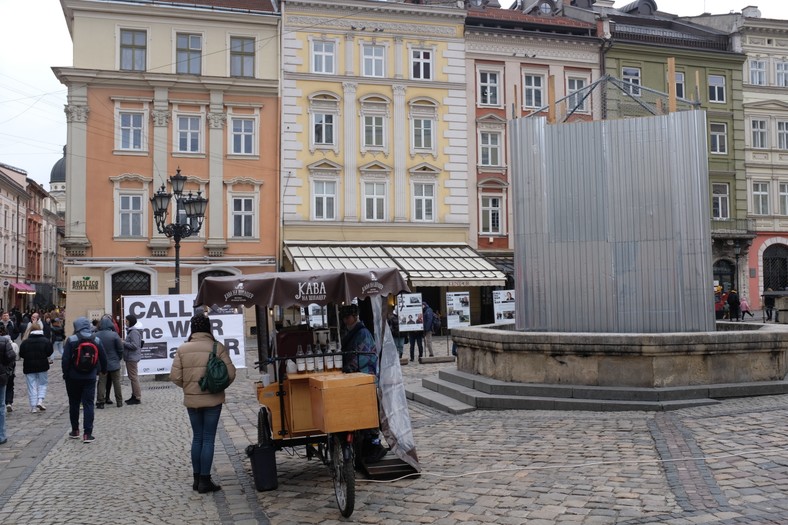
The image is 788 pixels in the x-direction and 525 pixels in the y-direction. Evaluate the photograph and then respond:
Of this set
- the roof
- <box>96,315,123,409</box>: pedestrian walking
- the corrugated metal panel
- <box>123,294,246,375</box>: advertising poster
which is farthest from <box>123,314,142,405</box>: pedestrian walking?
the roof

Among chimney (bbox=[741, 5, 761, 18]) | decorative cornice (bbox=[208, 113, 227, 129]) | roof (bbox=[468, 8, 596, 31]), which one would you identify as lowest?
decorative cornice (bbox=[208, 113, 227, 129])

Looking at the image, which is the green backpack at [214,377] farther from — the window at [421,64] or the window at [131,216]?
the window at [421,64]

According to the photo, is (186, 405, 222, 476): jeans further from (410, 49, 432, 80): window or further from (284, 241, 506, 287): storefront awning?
(410, 49, 432, 80): window

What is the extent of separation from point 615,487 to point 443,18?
32122 mm

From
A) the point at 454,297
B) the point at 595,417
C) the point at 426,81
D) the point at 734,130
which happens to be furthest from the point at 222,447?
the point at 734,130

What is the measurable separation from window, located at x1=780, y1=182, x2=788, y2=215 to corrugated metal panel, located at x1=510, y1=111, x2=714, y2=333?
3149cm

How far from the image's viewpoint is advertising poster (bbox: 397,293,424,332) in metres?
23.5

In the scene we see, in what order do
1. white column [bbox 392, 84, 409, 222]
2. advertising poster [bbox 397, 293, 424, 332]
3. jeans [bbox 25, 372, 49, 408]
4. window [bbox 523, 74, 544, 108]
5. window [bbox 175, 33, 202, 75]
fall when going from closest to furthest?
jeans [bbox 25, 372, 49, 408]
advertising poster [bbox 397, 293, 424, 332]
window [bbox 175, 33, 202, 75]
white column [bbox 392, 84, 409, 222]
window [bbox 523, 74, 544, 108]

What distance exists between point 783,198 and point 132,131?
32.4 metres

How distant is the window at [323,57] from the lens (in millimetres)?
35281

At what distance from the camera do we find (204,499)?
25.5 ft

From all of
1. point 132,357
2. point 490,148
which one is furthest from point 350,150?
point 132,357

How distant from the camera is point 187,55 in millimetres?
34156

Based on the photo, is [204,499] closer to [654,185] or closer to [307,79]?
[654,185]
